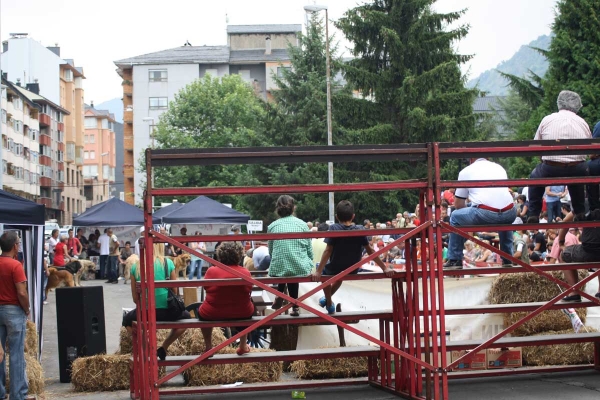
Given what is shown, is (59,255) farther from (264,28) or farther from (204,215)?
(264,28)

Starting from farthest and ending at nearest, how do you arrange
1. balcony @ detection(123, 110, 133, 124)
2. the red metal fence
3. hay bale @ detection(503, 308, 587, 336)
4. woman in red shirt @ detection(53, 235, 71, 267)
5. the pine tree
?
1. balcony @ detection(123, 110, 133, 124)
2. the pine tree
3. woman in red shirt @ detection(53, 235, 71, 267)
4. hay bale @ detection(503, 308, 587, 336)
5. the red metal fence

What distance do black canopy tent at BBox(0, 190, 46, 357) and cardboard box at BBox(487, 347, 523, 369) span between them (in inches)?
261

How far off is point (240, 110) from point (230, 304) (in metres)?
70.6

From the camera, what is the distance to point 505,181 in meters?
9.03

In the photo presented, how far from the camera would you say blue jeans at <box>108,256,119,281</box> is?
36281mm

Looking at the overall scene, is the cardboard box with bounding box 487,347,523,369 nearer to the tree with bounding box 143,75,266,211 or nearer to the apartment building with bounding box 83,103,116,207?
the tree with bounding box 143,75,266,211

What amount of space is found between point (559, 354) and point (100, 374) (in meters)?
6.05

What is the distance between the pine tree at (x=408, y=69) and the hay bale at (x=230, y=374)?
1350 inches

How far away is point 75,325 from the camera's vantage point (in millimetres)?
13164

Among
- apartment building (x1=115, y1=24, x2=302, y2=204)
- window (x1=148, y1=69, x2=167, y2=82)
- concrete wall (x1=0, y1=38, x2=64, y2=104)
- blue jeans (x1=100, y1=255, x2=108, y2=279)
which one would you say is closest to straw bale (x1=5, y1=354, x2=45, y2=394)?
blue jeans (x1=100, y1=255, x2=108, y2=279)

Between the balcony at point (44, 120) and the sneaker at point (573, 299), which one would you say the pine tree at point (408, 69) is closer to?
the sneaker at point (573, 299)

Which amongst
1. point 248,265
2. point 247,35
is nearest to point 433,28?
point 248,265

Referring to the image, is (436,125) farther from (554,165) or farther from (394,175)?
(554,165)

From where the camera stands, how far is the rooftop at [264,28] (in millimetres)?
109344
